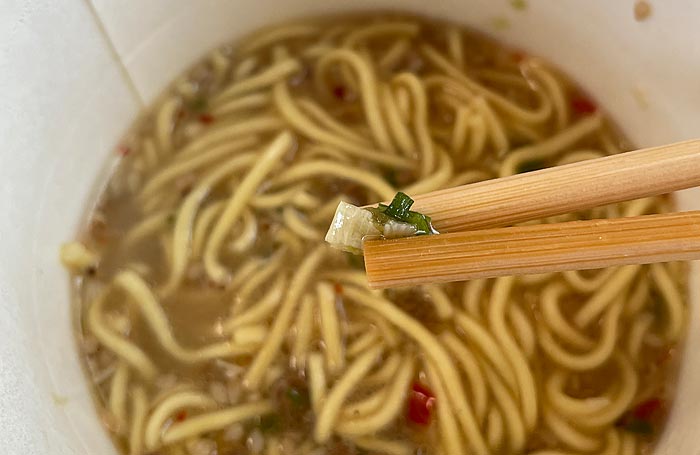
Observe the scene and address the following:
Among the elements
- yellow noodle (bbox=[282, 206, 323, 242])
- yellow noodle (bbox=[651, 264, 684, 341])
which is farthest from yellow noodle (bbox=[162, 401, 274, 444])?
yellow noodle (bbox=[651, 264, 684, 341])

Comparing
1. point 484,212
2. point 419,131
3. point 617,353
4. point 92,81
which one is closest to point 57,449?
point 92,81

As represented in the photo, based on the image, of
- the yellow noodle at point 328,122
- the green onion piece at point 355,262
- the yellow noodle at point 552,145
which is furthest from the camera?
the yellow noodle at point 328,122

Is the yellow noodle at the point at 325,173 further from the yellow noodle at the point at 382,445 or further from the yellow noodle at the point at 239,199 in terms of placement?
the yellow noodle at the point at 382,445

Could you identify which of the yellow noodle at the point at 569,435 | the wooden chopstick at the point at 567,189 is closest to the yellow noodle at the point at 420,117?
the wooden chopstick at the point at 567,189

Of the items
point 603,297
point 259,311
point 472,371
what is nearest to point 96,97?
point 259,311

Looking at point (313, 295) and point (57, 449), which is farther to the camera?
point (313, 295)

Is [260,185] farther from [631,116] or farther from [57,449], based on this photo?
[631,116]
